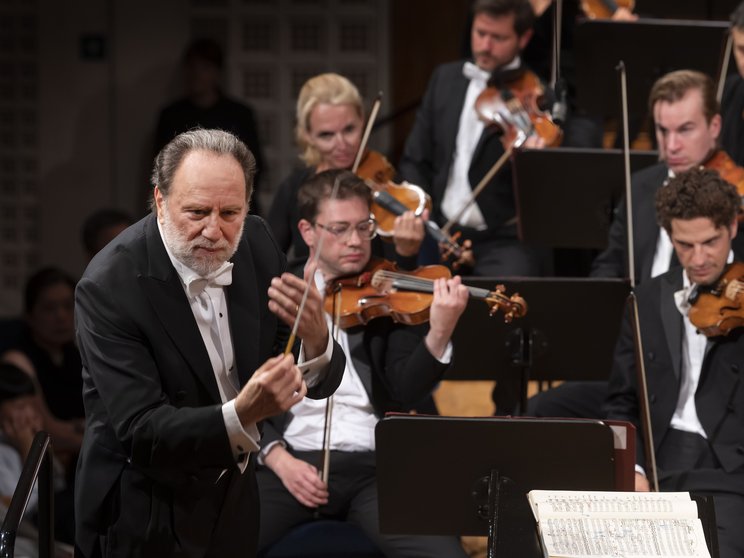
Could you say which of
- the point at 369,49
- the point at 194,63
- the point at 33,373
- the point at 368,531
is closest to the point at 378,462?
the point at 368,531

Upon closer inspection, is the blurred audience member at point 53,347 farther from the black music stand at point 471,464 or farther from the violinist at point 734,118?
the violinist at point 734,118

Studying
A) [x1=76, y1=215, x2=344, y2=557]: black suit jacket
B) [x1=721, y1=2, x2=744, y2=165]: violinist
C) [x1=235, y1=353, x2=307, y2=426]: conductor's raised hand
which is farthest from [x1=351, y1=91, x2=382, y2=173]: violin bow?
[x1=235, y1=353, x2=307, y2=426]: conductor's raised hand

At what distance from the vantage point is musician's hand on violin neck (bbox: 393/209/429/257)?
350cm

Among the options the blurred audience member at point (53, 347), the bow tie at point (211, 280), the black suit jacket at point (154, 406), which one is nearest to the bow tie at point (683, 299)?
the black suit jacket at point (154, 406)

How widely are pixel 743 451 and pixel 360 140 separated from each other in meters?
1.54

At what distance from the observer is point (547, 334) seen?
10.9 feet

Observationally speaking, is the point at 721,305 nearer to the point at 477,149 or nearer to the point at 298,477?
the point at 298,477

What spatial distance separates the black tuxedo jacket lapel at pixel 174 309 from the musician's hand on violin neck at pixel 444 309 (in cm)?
96

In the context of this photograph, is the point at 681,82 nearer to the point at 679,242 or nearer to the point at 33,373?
the point at 679,242

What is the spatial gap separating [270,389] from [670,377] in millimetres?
1557

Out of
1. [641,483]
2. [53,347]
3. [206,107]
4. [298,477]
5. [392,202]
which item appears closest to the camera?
[641,483]

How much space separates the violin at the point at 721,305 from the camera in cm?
300

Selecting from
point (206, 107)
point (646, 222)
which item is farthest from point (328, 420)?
point (206, 107)

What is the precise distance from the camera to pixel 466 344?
332 centimetres
